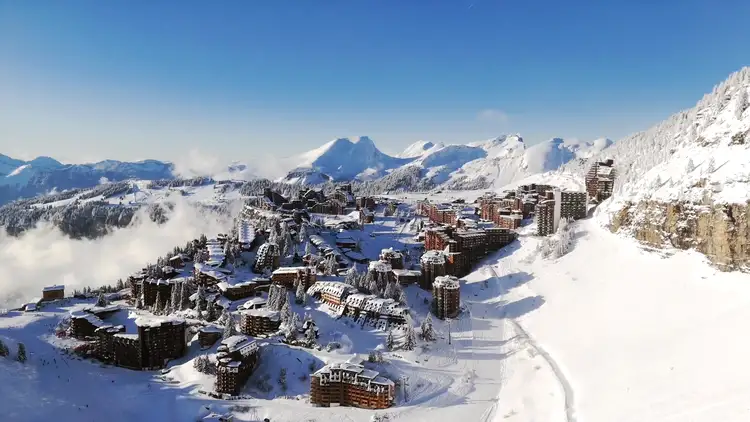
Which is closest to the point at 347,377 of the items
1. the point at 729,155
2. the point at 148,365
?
the point at 148,365

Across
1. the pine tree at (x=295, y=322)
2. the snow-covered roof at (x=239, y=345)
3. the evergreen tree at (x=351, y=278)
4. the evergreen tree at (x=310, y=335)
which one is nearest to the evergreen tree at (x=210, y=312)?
the snow-covered roof at (x=239, y=345)

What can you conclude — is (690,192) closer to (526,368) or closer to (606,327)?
(606,327)

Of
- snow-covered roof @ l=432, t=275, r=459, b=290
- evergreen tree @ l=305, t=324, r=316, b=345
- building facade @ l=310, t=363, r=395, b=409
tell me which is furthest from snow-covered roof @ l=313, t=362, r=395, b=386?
snow-covered roof @ l=432, t=275, r=459, b=290

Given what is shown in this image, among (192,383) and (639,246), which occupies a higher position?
(639,246)

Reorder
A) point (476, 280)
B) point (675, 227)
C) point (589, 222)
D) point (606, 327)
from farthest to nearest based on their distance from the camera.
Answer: point (589, 222)
point (476, 280)
point (675, 227)
point (606, 327)

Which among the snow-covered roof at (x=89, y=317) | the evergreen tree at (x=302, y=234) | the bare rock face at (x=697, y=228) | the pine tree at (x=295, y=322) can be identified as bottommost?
the snow-covered roof at (x=89, y=317)

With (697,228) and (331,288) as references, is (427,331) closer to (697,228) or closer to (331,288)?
(331,288)

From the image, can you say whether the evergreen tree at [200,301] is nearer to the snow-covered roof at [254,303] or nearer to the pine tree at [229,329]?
the snow-covered roof at [254,303]
